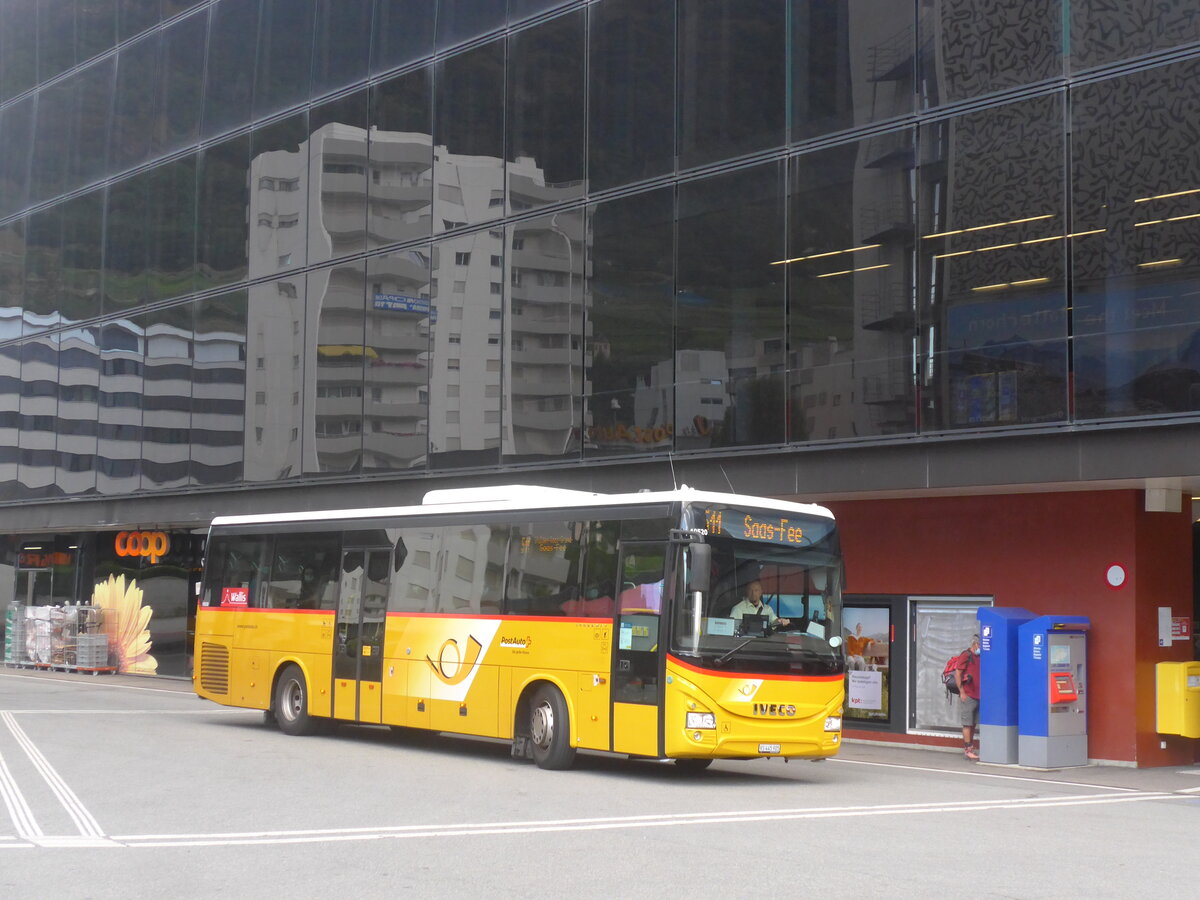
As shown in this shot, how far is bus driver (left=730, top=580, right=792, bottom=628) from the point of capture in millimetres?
14555

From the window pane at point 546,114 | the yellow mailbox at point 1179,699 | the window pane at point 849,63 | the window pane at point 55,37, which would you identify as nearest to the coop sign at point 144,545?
the window pane at point 55,37

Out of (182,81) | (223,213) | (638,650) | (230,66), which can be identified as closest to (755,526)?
(638,650)

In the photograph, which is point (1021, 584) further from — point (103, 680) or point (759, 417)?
point (103, 680)

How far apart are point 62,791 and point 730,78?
14.5m

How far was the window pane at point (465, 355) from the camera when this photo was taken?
2612cm

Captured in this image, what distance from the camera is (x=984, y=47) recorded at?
746 inches

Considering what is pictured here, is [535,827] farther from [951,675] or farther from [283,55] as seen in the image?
[283,55]

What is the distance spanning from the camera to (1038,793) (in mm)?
15062

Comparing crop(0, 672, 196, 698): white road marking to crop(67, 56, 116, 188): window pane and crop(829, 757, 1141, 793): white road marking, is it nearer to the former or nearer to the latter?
crop(67, 56, 116, 188): window pane

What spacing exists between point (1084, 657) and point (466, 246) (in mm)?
13927

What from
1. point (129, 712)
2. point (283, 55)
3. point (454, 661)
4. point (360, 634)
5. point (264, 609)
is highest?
point (283, 55)

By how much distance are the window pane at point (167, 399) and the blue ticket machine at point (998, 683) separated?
21738mm

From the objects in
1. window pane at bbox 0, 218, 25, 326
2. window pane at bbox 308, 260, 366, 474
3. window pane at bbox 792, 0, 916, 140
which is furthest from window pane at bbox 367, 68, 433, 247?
window pane at bbox 0, 218, 25, 326

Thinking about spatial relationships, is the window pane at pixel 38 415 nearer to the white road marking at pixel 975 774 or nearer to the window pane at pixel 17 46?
the window pane at pixel 17 46
